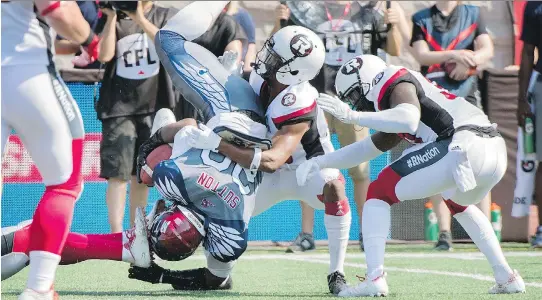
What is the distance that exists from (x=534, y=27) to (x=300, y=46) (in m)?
3.64

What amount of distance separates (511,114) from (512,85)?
9.6 inches

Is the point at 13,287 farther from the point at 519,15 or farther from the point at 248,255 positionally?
the point at 519,15

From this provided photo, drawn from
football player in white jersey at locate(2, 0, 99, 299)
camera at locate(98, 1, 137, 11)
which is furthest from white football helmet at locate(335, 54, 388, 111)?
camera at locate(98, 1, 137, 11)

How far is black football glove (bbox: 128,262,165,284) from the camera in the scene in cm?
536

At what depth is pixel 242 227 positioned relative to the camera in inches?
210

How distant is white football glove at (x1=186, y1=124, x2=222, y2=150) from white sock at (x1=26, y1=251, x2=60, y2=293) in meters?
1.28

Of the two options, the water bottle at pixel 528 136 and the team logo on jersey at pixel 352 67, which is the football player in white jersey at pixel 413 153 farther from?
the water bottle at pixel 528 136

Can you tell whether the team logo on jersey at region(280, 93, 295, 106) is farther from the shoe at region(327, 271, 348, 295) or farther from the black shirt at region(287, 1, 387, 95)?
the black shirt at region(287, 1, 387, 95)

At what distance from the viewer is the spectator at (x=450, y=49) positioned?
826 centimetres

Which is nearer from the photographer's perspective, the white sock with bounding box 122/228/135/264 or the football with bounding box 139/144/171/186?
the white sock with bounding box 122/228/135/264

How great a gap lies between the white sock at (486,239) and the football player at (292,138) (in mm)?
594

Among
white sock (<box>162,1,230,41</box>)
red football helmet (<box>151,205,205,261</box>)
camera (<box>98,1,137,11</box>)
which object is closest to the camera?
red football helmet (<box>151,205,205,261</box>)

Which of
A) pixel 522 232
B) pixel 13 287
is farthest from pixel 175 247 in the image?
pixel 522 232

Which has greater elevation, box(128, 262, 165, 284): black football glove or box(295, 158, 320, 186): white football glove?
box(295, 158, 320, 186): white football glove
